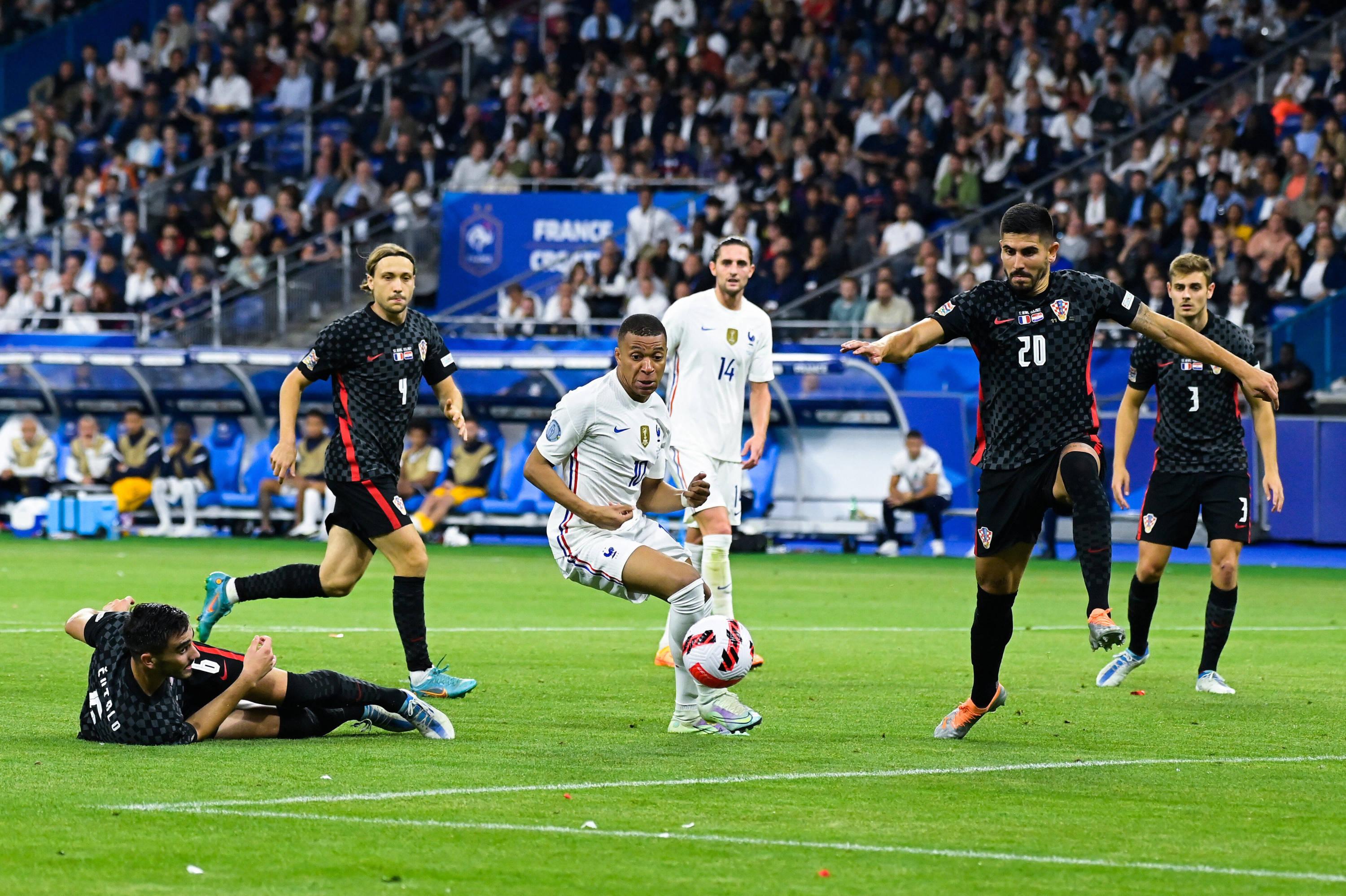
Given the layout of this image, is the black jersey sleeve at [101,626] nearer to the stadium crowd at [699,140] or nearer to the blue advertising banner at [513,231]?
the stadium crowd at [699,140]

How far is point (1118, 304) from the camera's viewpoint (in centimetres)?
800

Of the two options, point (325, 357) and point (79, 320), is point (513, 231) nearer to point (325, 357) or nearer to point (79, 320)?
point (79, 320)

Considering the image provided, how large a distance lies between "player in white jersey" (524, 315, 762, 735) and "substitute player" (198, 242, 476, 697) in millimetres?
1203

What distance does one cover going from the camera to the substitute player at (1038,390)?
791 centimetres

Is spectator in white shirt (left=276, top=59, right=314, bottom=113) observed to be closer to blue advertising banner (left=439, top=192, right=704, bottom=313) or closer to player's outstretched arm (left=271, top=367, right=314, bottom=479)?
blue advertising banner (left=439, top=192, right=704, bottom=313)

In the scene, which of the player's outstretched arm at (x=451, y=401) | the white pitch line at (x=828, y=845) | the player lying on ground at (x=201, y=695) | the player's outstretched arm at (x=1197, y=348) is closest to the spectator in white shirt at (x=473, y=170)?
the player's outstretched arm at (x=451, y=401)

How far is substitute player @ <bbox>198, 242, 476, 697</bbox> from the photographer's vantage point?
967 cm

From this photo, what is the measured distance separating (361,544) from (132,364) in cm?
1596

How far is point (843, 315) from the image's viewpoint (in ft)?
77.6

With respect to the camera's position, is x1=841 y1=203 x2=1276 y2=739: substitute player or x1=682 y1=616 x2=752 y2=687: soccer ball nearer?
x1=841 y1=203 x2=1276 y2=739: substitute player

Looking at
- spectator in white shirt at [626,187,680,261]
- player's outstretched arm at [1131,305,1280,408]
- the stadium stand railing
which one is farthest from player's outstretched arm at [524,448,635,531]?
spectator in white shirt at [626,187,680,261]

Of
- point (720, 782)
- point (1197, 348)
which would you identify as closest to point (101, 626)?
point (720, 782)

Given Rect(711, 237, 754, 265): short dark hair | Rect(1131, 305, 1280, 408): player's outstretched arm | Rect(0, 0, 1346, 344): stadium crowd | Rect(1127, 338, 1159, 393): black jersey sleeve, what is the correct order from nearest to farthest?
Rect(1131, 305, 1280, 408): player's outstretched arm < Rect(1127, 338, 1159, 393): black jersey sleeve < Rect(711, 237, 754, 265): short dark hair < Rect(0, 0, 1346, 344): stadium crowd

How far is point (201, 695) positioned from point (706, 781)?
2.19m
